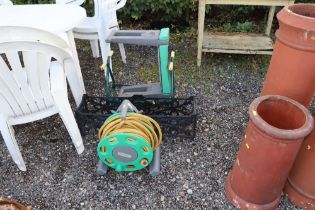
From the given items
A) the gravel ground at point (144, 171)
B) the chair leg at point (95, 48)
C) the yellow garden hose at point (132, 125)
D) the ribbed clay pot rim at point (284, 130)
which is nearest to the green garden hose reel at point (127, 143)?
the yellow garden hose at point (132, 125)

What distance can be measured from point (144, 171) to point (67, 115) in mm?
813

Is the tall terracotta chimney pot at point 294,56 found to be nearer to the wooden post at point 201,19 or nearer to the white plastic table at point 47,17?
the wooden post at point 201,19

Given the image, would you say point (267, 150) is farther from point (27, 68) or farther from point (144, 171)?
point (27, 68)

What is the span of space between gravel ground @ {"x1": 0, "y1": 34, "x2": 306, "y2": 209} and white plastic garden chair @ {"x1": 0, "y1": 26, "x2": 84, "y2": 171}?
192 mm

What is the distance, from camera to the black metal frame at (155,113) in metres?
2.68

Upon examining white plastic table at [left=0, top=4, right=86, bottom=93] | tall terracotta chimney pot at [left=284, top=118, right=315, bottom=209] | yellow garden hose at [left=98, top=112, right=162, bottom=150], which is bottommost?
tall terracotta chimney pot at [left=284, top=118, right=315, bottom=209]

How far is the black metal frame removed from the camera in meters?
2.68

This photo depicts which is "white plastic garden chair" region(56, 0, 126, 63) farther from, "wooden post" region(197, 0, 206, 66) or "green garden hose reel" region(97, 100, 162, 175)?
"green garden hose reel" region(97, 100, 162, 175)

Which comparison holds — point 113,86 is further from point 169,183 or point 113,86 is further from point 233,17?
point 233,17

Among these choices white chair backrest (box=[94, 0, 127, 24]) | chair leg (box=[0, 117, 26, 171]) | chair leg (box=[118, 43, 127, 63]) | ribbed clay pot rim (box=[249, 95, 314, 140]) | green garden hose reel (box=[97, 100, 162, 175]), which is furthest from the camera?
chair leg (box=[118, 43, 127, 63])

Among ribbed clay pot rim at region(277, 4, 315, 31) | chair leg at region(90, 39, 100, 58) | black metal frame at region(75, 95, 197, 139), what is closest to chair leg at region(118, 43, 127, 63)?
chair leg at region(90, 39, 100, 58)

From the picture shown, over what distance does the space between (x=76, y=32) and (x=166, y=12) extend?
5.52 feet

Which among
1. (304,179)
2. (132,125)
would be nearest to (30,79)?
(132,125)

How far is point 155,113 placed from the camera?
2867 millimetres
